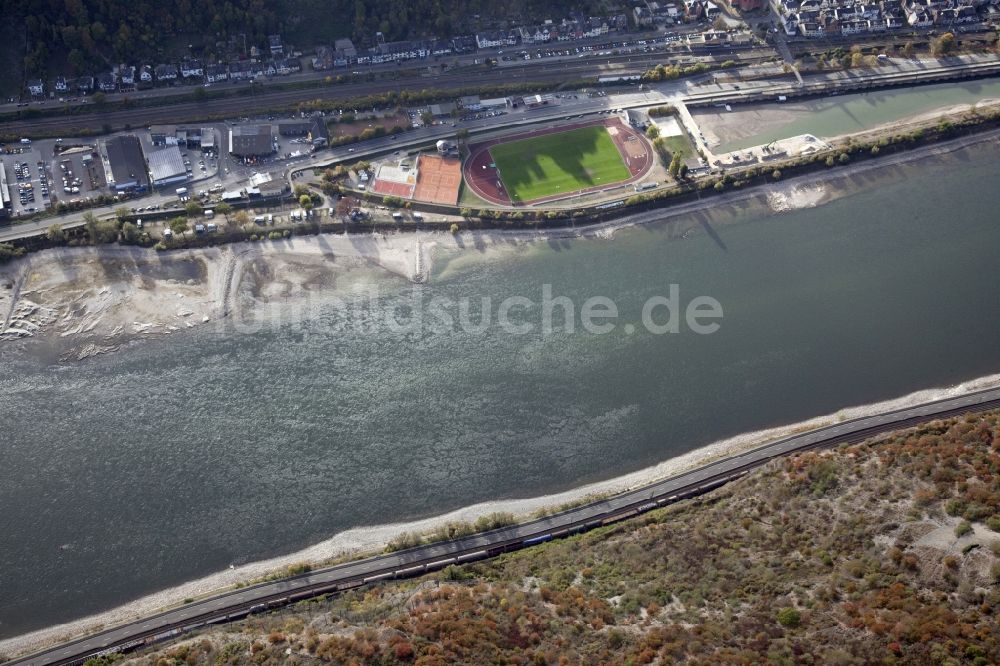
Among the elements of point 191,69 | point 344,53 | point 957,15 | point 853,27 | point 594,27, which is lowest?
point 957,15

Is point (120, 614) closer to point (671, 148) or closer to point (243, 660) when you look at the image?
point (243, 660)

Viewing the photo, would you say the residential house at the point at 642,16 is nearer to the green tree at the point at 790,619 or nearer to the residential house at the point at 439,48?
the residential house at the point at 439,48

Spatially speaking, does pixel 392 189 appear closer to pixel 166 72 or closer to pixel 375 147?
pixel 375 147

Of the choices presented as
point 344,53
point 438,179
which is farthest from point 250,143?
point 438,179

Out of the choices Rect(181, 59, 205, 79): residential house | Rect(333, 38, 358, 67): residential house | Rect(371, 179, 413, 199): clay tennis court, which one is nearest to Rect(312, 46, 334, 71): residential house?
Rect(333, 38, 358, 67): residential house

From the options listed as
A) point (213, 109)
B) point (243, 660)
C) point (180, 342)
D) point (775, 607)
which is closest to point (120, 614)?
point (243, 660)

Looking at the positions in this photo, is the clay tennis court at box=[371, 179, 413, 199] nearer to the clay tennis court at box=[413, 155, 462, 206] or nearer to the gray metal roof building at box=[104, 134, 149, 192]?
the clay tennis court at box=[413, 155, 462, 206]

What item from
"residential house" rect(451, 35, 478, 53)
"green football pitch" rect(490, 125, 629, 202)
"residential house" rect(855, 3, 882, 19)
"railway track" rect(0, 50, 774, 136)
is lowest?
"green football pitch" rect(490, 125, 629, 202)
